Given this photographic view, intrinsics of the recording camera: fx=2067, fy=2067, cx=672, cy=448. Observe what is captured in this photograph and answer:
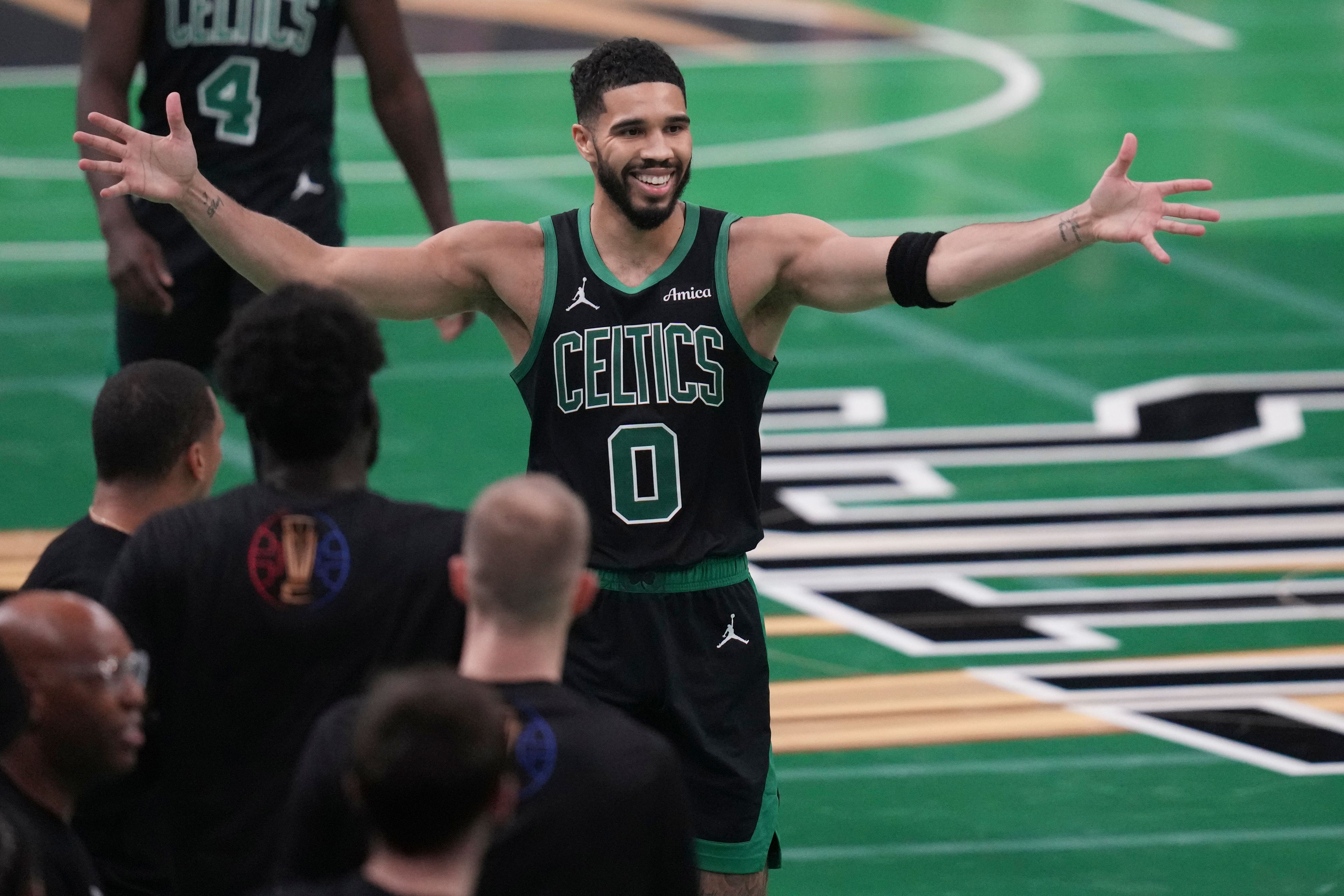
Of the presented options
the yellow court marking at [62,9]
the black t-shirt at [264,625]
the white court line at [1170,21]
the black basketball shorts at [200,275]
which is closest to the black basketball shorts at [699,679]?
the black t-shirt at [264,625]

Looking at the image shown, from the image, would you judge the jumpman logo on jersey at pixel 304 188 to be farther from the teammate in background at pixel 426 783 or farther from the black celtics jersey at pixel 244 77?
the teammate in background at pixel 426 783

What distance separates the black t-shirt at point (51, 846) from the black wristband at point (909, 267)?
2387 mm

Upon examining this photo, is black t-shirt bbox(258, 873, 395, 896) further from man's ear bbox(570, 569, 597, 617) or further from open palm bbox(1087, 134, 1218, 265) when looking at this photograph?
open palm bbox(1087, 134, 1218, 265)

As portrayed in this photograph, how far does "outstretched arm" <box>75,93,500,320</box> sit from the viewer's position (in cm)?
490

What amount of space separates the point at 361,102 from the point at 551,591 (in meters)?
13.1

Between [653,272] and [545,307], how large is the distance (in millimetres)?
276

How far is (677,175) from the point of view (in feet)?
16.1

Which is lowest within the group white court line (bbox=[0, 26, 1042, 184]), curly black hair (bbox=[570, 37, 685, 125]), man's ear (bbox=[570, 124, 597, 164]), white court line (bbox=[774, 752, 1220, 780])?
white court line (bbox=[774, 752, 1220, 780])

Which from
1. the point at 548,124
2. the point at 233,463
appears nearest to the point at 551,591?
the point at 233,463

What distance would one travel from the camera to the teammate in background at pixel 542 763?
3000 mm

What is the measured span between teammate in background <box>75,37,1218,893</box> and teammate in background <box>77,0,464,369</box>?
55.0 inches

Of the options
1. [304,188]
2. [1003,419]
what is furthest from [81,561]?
[1003,419]

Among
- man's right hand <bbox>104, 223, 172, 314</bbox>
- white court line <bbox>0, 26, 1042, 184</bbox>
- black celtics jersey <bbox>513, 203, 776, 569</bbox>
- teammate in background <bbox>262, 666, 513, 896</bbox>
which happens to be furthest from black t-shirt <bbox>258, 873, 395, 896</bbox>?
white court line <bbox>0, 26, 1042, 184</bbox>

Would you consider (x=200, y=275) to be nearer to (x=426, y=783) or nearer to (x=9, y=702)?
(x=9, y=702)
